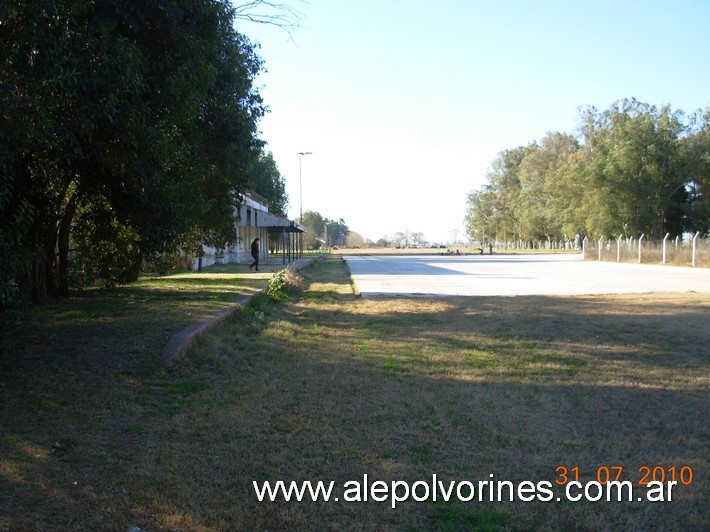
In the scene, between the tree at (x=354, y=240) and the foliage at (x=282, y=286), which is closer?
the foliage at (x=282, y=286)

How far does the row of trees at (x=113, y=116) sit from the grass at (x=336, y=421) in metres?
1.33

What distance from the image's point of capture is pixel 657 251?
42062 mm

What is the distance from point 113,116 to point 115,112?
0.72 ft

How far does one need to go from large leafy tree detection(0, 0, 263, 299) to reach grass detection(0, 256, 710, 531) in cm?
151

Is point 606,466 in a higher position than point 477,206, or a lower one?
lower

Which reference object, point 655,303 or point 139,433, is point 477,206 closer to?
point 655,303

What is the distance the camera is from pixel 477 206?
372 feet

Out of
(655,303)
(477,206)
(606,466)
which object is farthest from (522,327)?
(477,206)

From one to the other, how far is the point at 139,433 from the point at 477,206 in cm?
11176

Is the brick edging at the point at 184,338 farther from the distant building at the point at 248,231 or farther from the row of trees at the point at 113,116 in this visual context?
the distant building at the point at 248,231

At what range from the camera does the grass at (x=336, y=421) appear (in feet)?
12.2
